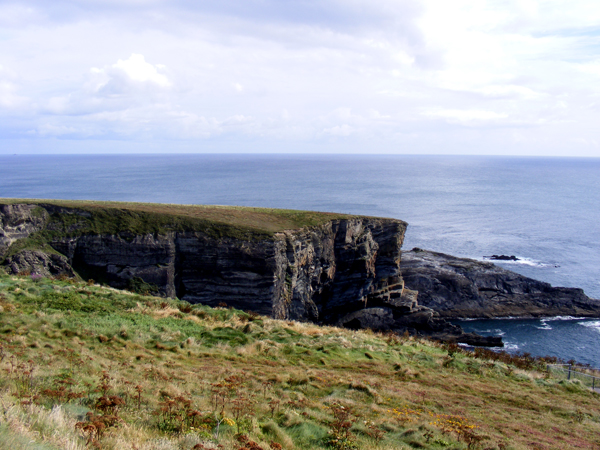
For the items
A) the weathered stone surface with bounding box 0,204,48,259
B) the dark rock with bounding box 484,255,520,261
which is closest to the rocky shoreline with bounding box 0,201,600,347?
the weathered stone surface with bounding box 0,204,48,259

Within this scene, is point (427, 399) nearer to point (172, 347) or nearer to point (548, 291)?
point (172, 347)

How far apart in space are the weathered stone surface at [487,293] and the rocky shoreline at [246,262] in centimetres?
287

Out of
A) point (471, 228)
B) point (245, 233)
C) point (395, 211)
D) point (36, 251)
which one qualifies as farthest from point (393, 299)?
point (395, 211)

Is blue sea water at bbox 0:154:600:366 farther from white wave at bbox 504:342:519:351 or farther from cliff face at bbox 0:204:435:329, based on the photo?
cliff face at bbox 0:204:435:329

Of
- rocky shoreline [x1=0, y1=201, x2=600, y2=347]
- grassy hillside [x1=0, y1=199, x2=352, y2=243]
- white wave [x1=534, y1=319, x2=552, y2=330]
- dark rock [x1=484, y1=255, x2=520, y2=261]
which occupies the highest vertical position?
grassy hillside [x1=0, y1=199, x2=352, y2=243]

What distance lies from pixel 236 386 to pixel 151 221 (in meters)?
34.6

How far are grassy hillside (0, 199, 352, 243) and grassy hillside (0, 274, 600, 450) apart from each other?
2046cm

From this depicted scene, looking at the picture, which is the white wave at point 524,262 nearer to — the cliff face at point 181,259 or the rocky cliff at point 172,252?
the rocky cliff at point 172,252

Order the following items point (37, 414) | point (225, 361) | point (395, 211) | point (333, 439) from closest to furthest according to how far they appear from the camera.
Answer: point (37, 414)
point (333, 439)
point (225, 361)
point (395, 211)

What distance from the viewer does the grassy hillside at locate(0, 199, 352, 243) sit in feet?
139

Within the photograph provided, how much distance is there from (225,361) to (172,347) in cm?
240

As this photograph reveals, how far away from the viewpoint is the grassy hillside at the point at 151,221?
42344 millimetres

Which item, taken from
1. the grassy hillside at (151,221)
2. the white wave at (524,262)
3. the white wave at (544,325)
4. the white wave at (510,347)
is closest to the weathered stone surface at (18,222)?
the grassy hillside at (151,221)

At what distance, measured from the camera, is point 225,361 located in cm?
1595
